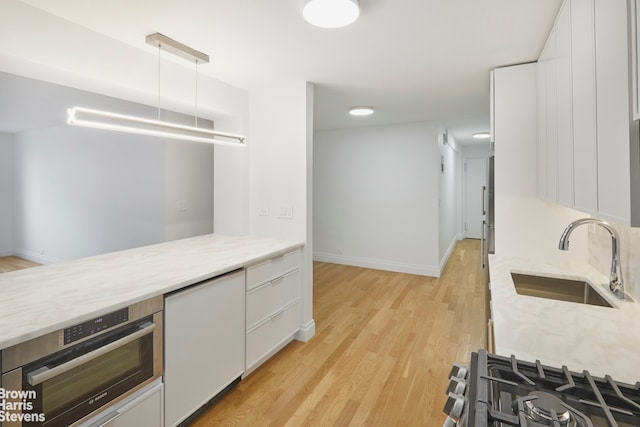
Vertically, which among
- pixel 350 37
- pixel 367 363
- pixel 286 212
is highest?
pixel 350 37

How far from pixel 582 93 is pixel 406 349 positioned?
2.32 metres

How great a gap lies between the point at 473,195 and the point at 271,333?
23.8 feet

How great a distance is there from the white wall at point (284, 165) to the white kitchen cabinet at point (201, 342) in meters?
0.91

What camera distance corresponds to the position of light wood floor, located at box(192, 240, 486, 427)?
200 centimetres

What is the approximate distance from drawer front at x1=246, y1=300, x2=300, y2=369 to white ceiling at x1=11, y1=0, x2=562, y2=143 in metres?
2.05

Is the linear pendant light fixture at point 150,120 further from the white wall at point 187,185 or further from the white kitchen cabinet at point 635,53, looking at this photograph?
the white kitchen cabinet at point 635,53

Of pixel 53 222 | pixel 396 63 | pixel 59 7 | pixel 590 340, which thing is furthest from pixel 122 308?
pixel 53 222

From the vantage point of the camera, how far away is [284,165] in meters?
3.02

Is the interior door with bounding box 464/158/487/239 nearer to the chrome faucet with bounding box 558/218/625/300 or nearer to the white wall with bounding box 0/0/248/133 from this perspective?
the chrome faucet with bounding box 558/218/625/300

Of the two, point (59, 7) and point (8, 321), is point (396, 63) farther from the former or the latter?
point (8, 321)

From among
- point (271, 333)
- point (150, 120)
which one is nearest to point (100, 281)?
point (150, 120)

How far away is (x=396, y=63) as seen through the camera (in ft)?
8.25

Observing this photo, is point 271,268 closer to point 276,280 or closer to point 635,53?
point 276,280

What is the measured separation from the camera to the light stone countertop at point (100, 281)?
123 centimetres
